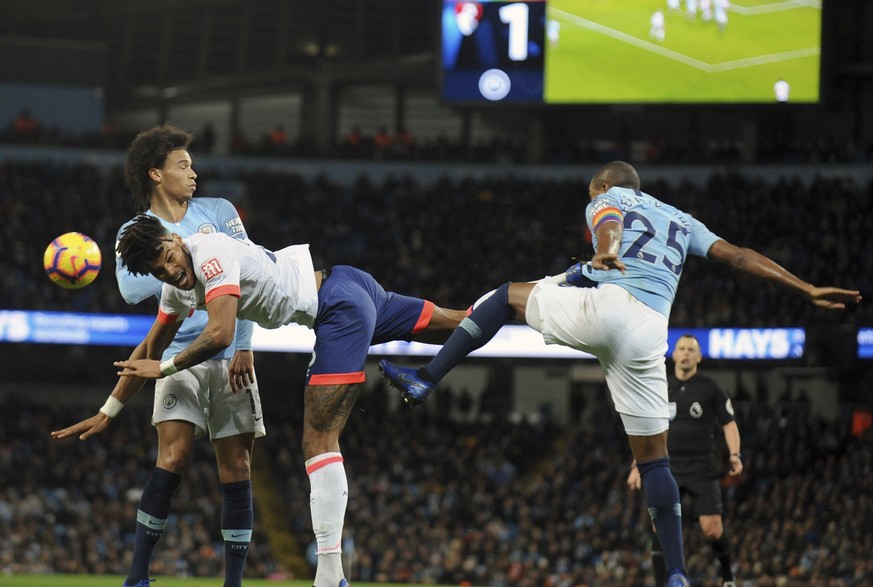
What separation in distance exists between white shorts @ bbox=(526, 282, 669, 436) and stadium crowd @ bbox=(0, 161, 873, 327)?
1693cm

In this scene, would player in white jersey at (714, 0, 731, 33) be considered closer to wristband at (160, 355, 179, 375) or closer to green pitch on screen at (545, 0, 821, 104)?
green pitch on screen at (545, 0, 821, 104)

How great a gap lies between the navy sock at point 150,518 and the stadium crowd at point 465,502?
1155 centimetres

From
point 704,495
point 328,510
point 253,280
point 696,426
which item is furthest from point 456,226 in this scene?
point 328,510

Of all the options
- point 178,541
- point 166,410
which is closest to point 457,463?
point 178,541

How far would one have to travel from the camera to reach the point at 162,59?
3484cm

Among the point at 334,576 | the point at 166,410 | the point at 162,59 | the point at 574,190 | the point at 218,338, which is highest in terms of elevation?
the point at 162,59

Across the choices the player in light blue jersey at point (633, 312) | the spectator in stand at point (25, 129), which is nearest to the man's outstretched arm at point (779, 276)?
the player in light blue jersey at point (633, 312)

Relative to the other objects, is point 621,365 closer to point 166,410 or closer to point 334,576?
point 334,576

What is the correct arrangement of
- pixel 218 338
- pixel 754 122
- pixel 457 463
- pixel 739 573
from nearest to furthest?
pixel 218 338 → pixel 739 573 → pixel 457 463 → pixel 754 122

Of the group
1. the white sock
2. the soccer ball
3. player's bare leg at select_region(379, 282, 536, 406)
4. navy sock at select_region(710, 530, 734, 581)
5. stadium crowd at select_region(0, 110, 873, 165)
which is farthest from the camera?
stadium crowd at select_region(0, 110, 873, 165)

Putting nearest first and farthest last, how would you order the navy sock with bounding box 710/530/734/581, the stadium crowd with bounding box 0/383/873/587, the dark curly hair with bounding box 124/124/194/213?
1. the dark curly hair with bounding box 124/124/194/213
2. the navy sock with bounding box 710/530/734/581
3. the stadium crowd with bounding box 0/383/873/587

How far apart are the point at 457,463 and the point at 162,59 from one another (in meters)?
19.0

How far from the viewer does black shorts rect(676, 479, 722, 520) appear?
953 cm

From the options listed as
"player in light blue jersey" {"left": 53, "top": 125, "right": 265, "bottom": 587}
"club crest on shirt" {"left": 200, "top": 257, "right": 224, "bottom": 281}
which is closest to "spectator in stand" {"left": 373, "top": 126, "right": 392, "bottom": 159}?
"player in light blue jersey" {"left": 53, "top": 125, "right": 265, "bottom": 587}
